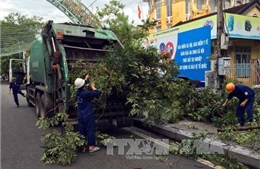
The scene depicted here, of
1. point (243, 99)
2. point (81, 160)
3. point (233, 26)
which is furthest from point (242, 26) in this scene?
point (81, 160)

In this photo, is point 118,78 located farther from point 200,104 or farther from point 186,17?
point 186,17

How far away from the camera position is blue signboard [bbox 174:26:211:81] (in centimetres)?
1158

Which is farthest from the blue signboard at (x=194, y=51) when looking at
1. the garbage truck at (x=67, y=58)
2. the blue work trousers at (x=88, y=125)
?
the blue work trousers at (x=88, y=125)

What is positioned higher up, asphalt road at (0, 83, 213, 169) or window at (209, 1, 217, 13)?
window at (209, 1, 217, 13)

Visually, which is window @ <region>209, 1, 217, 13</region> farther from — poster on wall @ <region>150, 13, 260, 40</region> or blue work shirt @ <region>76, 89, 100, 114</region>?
blue work shirt @ <region>76, 89, 100, 114</region>

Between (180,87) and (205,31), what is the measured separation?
4951mm

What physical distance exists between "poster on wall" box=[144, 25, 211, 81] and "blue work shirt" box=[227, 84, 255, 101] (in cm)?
416

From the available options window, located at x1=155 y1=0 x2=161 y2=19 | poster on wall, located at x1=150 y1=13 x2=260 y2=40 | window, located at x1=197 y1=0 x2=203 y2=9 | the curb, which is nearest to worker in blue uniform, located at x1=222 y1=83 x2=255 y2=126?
the curb

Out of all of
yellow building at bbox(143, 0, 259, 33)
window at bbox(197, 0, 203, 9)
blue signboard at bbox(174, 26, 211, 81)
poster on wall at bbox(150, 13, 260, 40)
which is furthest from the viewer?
window at bbox(197, 0, 203, 9)

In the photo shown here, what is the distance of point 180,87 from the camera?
25.1 feet

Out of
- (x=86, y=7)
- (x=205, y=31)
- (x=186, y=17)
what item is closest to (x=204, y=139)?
(x=205, y=31)

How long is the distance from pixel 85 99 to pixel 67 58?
182cm

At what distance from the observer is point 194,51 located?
12.4 meters

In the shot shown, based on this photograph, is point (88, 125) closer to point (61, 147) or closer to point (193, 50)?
point (61, 147)
